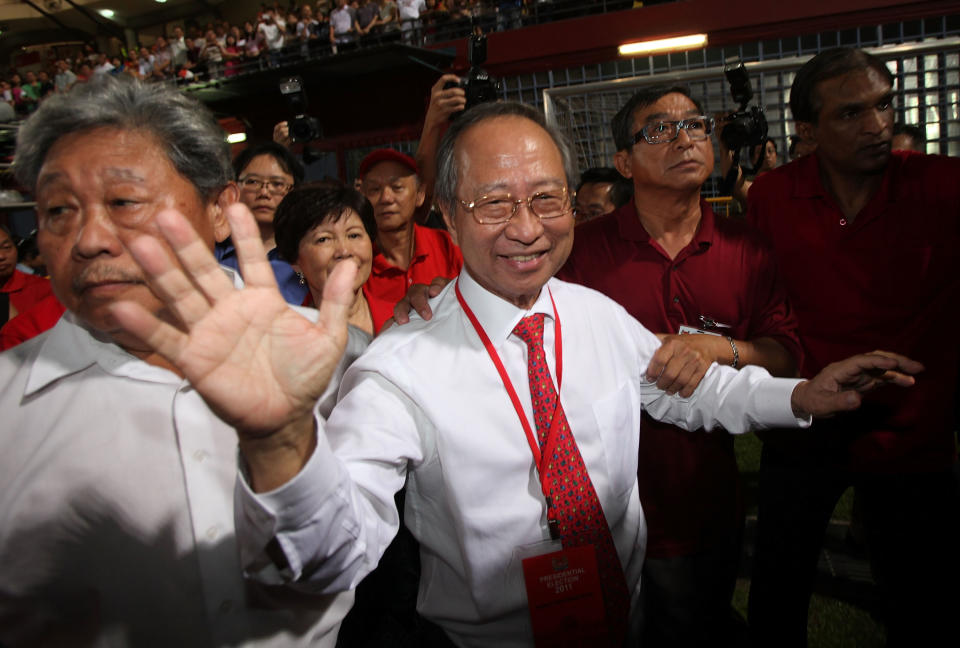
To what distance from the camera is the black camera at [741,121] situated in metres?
2.86

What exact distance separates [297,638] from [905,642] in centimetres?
208

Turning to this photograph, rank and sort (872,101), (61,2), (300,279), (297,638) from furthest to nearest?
(61,2) → (300,279) → (872,101) → (297,638)

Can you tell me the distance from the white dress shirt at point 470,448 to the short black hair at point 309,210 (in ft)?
3.20

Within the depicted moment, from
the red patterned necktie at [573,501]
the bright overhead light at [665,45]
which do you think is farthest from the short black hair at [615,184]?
the bright overhead light at [665,45]

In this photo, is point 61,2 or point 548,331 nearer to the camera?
point 548,331

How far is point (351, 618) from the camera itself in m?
1.80

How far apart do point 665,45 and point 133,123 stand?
9.94 meters

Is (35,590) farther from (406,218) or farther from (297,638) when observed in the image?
(406,218)

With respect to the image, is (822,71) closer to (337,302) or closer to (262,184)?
(337,302)

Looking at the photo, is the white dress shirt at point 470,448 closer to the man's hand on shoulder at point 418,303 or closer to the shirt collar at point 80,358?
the man's hand on shoulder at point 418,303

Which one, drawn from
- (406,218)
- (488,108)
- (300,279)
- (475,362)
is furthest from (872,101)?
(300,279)

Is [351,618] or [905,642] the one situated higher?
[351,618]

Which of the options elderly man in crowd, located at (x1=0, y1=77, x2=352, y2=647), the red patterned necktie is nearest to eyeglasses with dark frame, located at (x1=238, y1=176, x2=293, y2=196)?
elderly man in crowd, located at (x1=0, y1=77, x2=352, y2=647)

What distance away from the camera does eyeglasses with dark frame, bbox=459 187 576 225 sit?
1.43m
